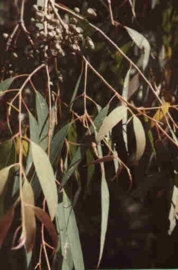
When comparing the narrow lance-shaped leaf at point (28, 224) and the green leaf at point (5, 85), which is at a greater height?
the green leaf at point (5, 85)

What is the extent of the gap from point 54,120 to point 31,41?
178 mm

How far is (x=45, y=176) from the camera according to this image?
1055 mm

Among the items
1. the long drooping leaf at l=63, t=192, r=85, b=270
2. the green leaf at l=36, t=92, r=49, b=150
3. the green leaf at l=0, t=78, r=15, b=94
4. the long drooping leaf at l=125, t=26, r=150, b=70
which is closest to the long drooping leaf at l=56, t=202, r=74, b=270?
the long drooping leaf at l=63, t=192, r=85, b=270

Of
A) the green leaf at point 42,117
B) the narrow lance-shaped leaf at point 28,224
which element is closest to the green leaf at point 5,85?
the green leaf at point 42,117

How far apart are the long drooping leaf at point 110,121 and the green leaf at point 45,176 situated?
15cm

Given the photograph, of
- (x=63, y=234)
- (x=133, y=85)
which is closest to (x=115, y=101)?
(x=133, y=85)

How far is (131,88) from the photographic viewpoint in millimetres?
1878

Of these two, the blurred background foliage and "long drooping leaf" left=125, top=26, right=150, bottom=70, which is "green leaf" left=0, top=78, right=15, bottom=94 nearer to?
the blurred background foliage

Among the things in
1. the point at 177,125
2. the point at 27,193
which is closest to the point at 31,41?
the point at 177,125

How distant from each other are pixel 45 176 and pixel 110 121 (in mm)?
211

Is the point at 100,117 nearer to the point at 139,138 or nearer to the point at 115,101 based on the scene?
the point at 139,138

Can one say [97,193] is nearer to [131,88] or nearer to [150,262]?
[131,88]

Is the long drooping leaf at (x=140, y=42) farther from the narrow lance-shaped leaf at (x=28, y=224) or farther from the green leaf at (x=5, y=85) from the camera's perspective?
the narrow lance-shaped leaf at (x=28, y=224)

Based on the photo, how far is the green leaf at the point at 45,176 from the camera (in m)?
1.04
